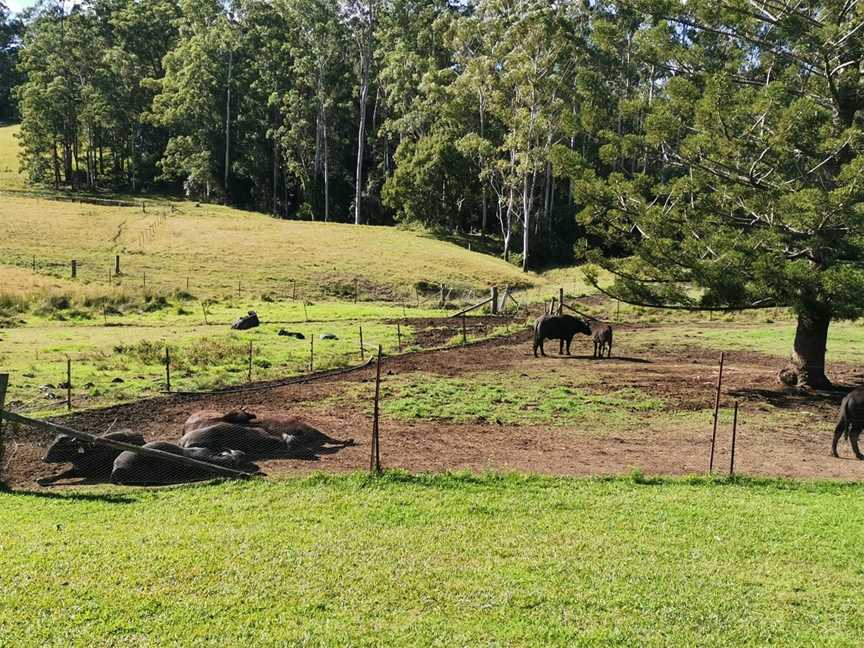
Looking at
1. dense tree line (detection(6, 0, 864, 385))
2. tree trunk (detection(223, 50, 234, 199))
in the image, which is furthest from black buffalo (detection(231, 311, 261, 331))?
tree trunk (detection(223, 50, 234, 199))

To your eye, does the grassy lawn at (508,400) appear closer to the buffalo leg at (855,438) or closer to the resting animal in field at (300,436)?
the resting animal in field at (300,436)

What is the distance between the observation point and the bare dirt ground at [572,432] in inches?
462

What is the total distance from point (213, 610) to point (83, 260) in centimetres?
4283

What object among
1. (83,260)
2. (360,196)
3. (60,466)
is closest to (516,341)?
(60,466)

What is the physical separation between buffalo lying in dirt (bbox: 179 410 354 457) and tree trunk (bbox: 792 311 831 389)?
1245cm

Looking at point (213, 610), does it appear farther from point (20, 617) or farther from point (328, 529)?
point (328, 529)

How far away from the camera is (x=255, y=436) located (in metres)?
12.3

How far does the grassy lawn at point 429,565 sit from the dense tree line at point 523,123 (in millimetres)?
8746

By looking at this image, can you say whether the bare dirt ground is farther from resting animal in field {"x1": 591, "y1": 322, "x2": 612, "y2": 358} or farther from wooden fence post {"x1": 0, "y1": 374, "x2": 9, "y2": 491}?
resting animal in field {"x1": 591, "y1": 322, "x2": 612, "y2": 358}

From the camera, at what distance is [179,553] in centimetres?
753

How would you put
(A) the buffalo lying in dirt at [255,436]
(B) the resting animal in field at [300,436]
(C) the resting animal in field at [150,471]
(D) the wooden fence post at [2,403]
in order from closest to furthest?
1. (D) the wooden fence post at [2,403]
2. (C) the resting animal in field at [150,471]
3. (A) the buffalo lying in dirt at [255,436]
4. (B) the resting animal in field at [300,436]

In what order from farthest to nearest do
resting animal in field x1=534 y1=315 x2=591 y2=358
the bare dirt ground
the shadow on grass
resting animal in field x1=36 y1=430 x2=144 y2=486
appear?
resting animal in field x1=534 y1=315 x2=591 y2=358, the bare dirt ground, resting animal in field x1=36 y1=430 x2=144 y2=486, the shadow on grass

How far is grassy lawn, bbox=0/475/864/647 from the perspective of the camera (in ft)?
20.1

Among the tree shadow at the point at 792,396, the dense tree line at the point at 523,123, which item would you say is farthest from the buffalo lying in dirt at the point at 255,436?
the tree shadow at the point at 792,396
